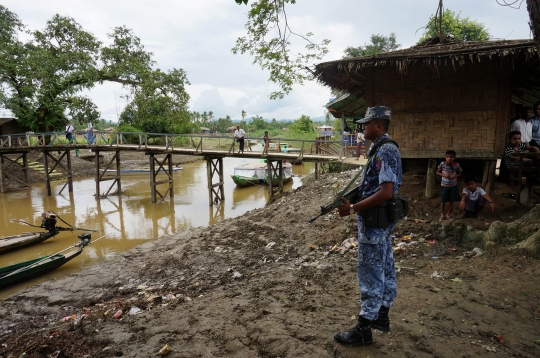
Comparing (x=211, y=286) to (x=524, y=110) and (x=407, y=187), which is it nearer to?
(x=407, y=187)

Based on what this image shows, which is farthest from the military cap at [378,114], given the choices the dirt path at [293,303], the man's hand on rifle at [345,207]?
the dirt path at [293,303]

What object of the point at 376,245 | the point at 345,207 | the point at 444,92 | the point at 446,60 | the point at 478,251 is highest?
the point at 446,60

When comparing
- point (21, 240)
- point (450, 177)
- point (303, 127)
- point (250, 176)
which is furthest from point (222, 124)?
point (450, 177)

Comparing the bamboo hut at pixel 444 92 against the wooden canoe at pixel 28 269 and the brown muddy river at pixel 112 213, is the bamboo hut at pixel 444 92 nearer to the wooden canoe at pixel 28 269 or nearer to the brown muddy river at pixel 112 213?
the wooden canoe at pixel 28 269

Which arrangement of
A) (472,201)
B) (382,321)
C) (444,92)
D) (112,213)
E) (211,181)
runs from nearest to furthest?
(382,321)
(472,201)
(444,92)
(112,213)
(211,181)

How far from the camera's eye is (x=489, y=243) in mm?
4703

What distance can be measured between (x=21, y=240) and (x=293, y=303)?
31.7ft

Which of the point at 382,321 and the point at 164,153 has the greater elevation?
the point at 164,153

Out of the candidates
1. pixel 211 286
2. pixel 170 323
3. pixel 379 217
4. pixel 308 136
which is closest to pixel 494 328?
pixel 379 217

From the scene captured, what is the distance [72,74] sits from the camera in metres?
19.9

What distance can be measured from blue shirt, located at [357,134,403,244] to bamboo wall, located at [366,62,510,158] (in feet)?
14.2

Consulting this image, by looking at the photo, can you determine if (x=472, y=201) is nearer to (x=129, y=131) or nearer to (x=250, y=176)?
(x=250, y=176)

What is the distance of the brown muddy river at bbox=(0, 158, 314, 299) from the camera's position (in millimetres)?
10205

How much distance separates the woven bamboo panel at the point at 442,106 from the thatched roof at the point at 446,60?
10.9 inches
